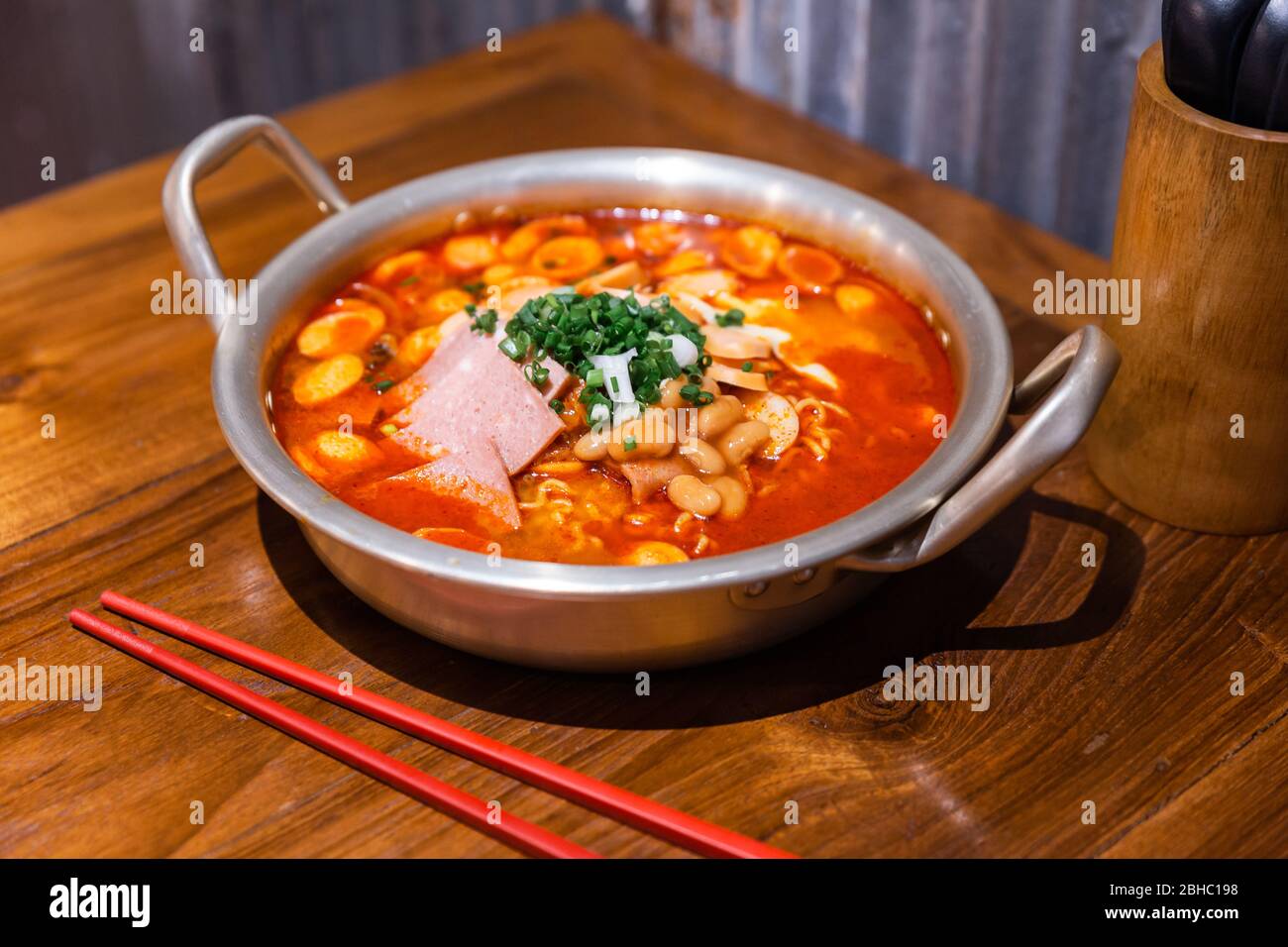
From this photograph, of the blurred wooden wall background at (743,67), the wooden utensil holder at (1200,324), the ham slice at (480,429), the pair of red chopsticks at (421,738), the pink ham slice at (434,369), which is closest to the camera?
the pair of red chopsticks at (421,738)

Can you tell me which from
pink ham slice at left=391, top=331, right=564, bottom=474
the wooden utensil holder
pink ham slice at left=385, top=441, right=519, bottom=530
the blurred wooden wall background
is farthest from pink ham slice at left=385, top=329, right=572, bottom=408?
the blurred wooden wall background

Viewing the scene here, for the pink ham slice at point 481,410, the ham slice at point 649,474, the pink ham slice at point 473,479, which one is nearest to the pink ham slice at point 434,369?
the pink ham slice at point 481,410

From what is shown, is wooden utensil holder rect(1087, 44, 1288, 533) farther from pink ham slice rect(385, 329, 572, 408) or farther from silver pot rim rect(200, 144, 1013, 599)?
pink ham slice rect(385, 329, 572, 408)

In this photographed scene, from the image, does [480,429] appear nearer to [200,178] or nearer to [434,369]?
[434,369]

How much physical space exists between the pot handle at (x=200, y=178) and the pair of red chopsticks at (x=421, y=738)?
514 mm

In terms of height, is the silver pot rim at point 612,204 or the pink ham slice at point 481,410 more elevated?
the silver pot rim at point 612,204

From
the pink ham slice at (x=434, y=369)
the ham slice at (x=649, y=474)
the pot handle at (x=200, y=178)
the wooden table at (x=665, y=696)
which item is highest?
the pot handle at (x=200, y=178)

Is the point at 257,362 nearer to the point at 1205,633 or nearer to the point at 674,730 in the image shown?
the point at 674,730

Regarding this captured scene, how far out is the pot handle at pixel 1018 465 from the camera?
168 centimetres

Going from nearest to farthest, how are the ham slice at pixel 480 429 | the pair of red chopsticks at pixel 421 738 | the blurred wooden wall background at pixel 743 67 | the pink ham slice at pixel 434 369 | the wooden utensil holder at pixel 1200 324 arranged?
the pair of red chopsticks at pixel 421 738, the wooden utensil holder at pixel 1200 324, the ham slice at pixel 480 429, the pink ham slice at pixel 434 369, the blurred wooden wall background at pixel 743 67

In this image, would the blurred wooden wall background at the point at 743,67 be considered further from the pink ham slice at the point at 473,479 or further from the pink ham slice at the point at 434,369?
the pink ham slice at the point at 473,479

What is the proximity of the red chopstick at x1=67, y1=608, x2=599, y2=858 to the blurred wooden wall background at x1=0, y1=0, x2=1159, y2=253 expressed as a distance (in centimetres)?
212

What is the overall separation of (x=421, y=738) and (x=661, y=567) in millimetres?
433

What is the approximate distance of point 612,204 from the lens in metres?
2.63
